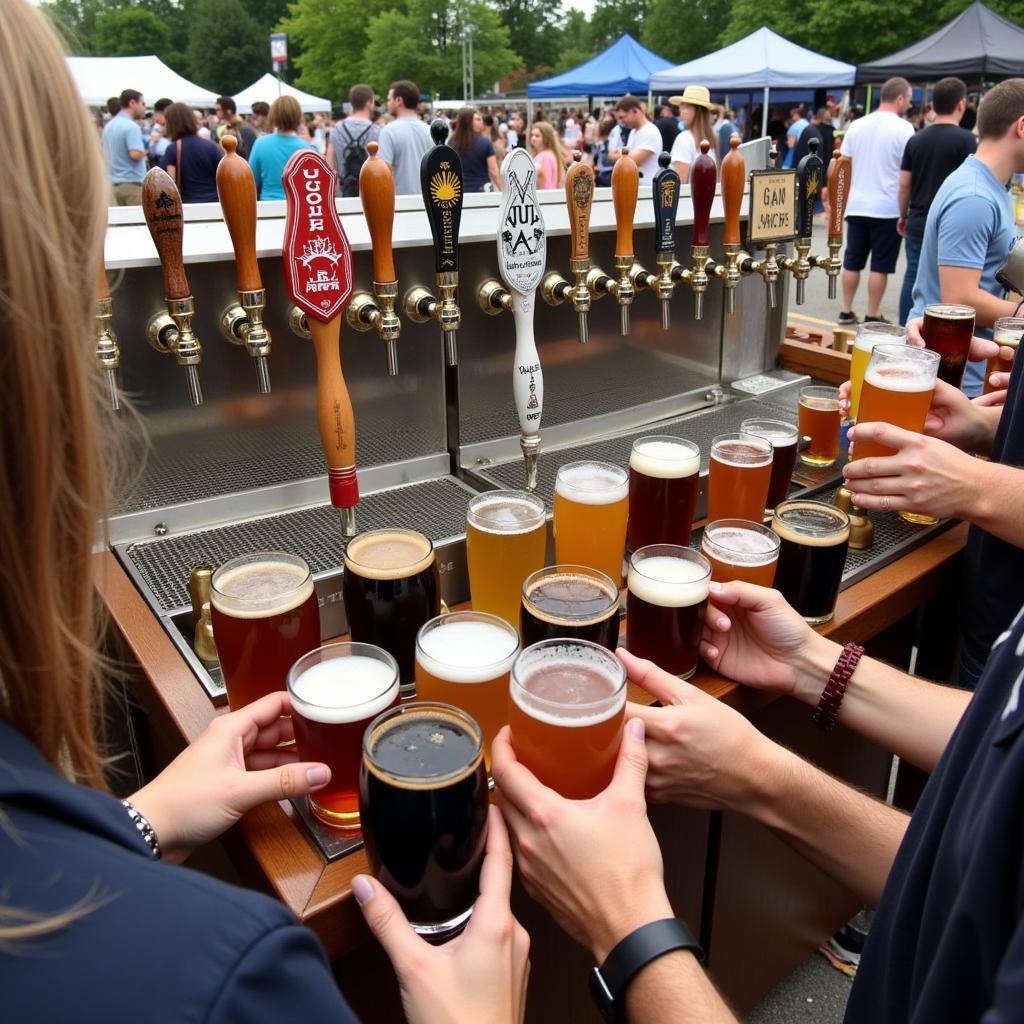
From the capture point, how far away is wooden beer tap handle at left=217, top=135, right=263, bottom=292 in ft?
4.00

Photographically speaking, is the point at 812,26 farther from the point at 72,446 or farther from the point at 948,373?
the point at 72,446

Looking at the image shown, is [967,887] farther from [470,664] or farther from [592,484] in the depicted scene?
[592,484]

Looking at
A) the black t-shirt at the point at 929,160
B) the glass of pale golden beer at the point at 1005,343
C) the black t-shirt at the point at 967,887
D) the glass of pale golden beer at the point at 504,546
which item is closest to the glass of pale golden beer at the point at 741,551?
the glass of pale golden beer at the point at 504,546

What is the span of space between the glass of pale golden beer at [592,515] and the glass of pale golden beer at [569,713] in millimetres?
363

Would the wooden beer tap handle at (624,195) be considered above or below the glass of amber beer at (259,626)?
above

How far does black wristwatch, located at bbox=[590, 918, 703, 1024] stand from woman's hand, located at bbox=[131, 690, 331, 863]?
1.14 feet

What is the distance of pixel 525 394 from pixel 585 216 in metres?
0.34

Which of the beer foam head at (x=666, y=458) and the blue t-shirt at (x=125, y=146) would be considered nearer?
the beer foam head at (x=666, y=458)

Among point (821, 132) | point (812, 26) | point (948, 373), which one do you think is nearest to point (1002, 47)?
point (821, 132)

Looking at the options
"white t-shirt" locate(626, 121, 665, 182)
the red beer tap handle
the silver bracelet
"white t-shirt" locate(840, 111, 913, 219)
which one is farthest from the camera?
"white t-shirt" locate(626, 121, 665, 182)

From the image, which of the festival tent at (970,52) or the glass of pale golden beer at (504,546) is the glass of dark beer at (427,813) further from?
the festival tent at (970,52)

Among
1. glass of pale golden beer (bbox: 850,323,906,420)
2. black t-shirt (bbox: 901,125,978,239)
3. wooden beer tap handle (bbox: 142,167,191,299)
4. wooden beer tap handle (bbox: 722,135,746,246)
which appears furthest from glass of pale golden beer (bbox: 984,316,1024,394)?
black t-shirt (bbox: 901,125,978,239)

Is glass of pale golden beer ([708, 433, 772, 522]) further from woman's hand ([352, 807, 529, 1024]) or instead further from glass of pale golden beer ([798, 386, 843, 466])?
woman's hand ([352, 807, 529, 1024])

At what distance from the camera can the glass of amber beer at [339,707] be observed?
97 cm
